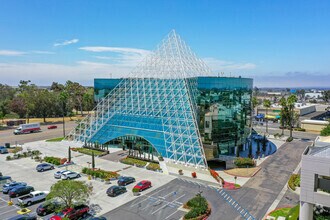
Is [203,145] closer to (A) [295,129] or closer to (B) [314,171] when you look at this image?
(B) [314,171]

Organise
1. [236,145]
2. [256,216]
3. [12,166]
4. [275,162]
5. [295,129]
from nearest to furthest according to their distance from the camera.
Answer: [256,216] → [12,166] → [275,162] → [236,145] → [295,129]

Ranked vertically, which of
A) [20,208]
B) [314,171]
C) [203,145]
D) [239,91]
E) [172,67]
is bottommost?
[20,208]

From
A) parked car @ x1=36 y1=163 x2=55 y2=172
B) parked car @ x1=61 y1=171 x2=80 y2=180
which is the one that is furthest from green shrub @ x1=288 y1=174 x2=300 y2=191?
parked car @ x1=36 y1=163 x2=55 y2=172

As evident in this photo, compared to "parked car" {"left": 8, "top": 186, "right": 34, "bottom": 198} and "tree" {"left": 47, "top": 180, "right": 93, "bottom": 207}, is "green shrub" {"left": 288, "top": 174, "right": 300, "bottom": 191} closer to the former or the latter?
"tree" {"left": 47, "top": 180, "right": 93, "bottom": 207}

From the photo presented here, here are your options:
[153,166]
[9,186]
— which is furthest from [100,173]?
[9,186]

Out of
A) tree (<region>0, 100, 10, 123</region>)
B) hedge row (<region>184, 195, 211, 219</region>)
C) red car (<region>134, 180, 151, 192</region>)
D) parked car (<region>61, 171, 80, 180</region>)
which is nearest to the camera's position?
hedge row (<region>184, 195, 211, 219</region>)

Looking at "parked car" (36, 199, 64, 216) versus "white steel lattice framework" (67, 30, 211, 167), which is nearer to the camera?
"parked car" (36, 199, 64, 216)

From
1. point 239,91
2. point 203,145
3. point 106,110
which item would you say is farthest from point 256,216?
point 106,110
